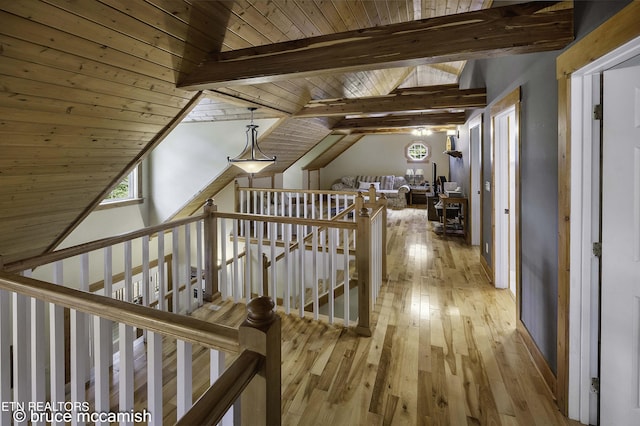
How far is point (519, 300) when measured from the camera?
2.73m

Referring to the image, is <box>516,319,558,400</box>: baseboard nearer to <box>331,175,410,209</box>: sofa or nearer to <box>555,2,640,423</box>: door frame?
<box>555,2,640,423</box>: door frame

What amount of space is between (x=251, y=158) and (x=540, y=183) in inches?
156

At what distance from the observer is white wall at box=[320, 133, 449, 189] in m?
11.1

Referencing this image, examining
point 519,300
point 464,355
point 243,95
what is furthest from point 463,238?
point 243,95

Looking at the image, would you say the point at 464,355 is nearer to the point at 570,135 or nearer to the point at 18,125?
the point at 570,135

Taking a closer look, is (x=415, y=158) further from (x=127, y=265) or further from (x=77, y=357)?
(x=77, y=357)

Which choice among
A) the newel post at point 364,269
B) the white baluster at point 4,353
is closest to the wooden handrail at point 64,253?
the white baluster at point 4,353

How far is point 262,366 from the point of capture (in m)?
0.92

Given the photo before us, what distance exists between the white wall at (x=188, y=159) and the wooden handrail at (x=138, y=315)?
4181mm

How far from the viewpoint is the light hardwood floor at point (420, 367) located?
1.87 meters

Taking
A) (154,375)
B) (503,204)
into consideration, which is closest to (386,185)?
(503,204)

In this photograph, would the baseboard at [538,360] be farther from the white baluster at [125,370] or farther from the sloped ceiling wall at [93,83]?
the sloped ceiling wall at [93,83]

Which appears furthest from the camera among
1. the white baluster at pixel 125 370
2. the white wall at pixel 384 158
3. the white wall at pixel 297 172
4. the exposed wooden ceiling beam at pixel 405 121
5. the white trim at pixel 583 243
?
the white wall at pixel 384 158

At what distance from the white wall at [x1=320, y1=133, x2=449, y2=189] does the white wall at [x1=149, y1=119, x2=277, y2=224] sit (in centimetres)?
689
